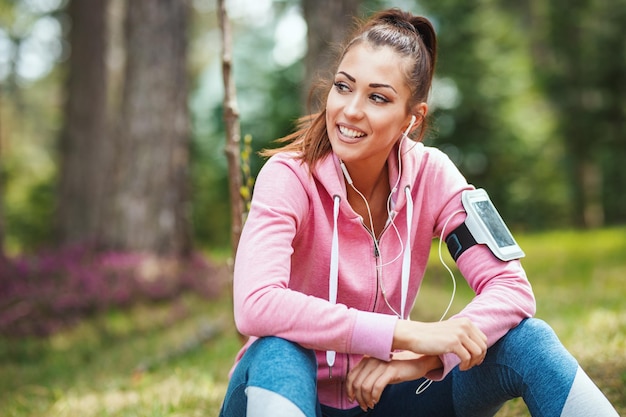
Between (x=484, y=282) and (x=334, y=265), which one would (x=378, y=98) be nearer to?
(x=334, y=265)

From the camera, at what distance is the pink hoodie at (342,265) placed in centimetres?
196

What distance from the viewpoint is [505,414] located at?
2826 millimetres

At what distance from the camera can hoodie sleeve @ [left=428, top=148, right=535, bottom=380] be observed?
207 centimetres

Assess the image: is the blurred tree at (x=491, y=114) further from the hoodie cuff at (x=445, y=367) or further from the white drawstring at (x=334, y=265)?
the hoodie cuff at (x=445, y=367)

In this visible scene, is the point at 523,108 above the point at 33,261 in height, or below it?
above

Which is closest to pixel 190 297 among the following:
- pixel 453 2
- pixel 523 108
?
pixel 453 2

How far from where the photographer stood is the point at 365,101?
226 cm

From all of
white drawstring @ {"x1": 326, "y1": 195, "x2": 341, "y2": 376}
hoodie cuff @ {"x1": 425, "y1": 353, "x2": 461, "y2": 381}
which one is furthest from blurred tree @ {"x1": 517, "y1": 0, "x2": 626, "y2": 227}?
→ hoodie cuff @ {"x1": 425, "y1": 353, "x2": 461, "y2": 381}

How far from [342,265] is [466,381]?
501 millimetres

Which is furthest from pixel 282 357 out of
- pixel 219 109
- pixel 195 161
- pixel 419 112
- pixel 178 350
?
pixel 195 161

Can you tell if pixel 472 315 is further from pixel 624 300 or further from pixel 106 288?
pixel 106 288

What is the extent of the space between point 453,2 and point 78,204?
737 centimetres

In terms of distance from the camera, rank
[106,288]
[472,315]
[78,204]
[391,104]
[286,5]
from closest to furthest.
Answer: [472,315] < [391,104] < [106,288] < [78,204] < [286,5]

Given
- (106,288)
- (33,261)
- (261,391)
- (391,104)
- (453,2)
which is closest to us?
(261,391)
